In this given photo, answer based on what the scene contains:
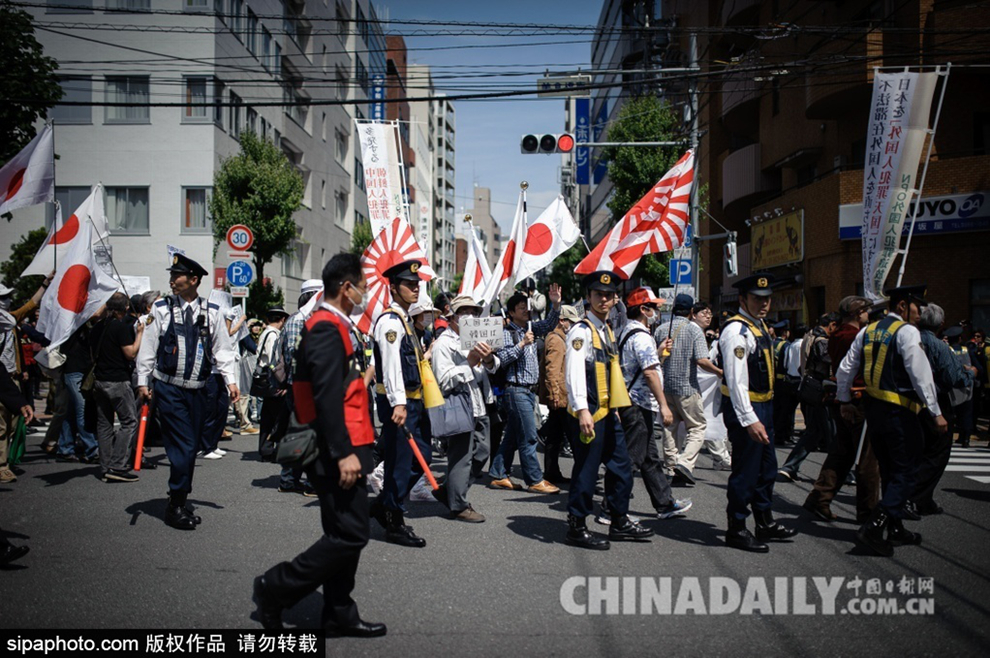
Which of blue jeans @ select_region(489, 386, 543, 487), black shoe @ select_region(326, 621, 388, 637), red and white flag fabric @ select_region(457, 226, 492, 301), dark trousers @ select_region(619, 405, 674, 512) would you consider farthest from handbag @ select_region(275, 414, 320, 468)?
red and white flag fabric @ select_region(457, 226, 492, 301)

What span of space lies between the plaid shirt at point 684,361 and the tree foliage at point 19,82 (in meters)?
11.9

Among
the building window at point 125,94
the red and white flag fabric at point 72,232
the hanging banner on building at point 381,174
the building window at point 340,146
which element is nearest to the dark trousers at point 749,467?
the hanging banner on building at point 381,174

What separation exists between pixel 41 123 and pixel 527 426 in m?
26.7

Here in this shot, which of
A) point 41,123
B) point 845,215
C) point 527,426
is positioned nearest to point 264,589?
point 527,426

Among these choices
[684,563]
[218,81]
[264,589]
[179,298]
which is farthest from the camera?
[218,81]

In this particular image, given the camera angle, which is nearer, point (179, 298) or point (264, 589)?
point (264, 589)

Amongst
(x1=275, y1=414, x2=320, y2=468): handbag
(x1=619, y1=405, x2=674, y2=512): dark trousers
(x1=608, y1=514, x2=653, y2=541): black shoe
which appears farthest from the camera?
(x1=619, y1=405, x2=674, y2=512): dark trousers

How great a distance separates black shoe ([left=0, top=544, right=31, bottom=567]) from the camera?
212 inches

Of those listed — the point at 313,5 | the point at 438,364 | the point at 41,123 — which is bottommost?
the point at 438,364

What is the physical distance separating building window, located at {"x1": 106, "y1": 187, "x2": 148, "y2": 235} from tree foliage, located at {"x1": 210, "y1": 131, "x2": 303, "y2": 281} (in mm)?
2973

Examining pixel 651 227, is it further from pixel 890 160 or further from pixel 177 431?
pixel 177 431

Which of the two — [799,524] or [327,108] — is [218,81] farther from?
[799,524]

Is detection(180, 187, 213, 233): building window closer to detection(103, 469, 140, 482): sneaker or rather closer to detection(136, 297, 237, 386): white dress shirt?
detection(103, 469, 140, 482): sneaker

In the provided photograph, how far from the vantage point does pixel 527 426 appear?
8.48 metres
